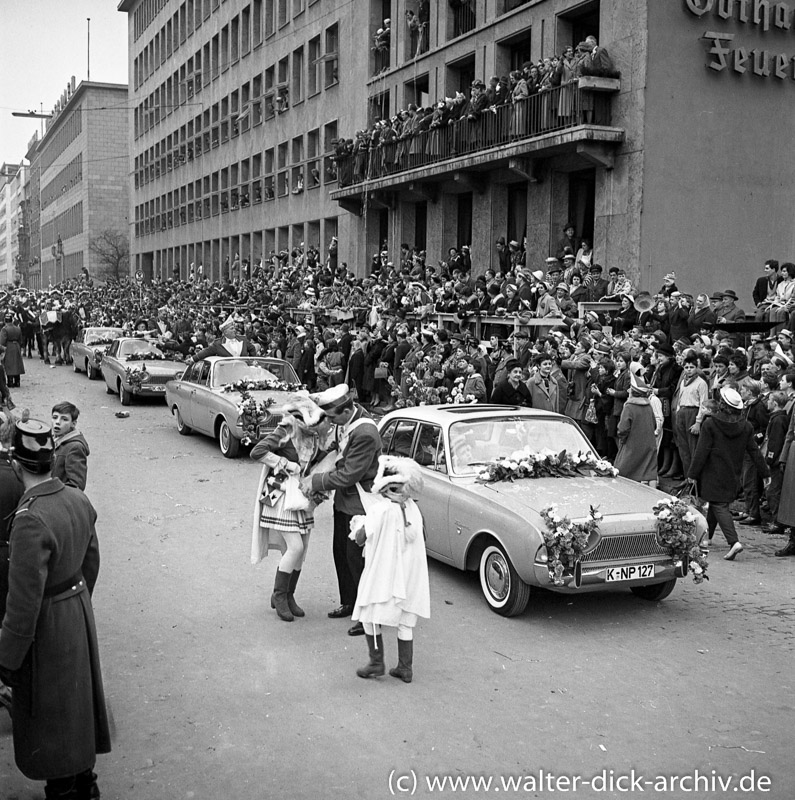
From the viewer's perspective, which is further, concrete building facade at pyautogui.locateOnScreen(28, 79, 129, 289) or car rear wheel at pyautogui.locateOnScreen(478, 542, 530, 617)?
concrete building facade at pyautogui.locateOnScreen(28, 79, 129, 289)

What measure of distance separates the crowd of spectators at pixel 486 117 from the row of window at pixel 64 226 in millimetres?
72730

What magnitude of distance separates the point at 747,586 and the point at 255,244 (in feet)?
142

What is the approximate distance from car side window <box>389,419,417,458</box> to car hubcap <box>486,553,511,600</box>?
5.98ft

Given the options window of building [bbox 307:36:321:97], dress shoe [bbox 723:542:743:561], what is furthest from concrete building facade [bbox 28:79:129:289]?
dress shoe [bbox 723:542:743:561]

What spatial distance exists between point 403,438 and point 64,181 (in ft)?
349

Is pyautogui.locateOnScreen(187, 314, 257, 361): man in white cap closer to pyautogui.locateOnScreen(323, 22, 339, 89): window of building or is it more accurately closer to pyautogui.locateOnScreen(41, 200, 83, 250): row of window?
pyautogui.locateOnScreen(323, 22, 339, 89): window of building

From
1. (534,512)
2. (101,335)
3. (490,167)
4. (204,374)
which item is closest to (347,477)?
(534,512)

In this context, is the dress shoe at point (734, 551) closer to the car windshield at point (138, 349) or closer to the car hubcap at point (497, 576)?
the car hubcap at point (497, 576)

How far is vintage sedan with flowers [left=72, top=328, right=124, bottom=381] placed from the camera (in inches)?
1088

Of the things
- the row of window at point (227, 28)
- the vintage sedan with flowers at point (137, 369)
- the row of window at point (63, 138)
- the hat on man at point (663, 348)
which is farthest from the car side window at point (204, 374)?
the row of window at point (63, 138)

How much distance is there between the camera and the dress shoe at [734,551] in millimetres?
9312

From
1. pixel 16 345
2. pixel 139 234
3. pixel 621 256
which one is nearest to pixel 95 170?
pixel 139 234

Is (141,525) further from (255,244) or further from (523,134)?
(255,244)

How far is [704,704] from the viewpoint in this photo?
19.0 feet
